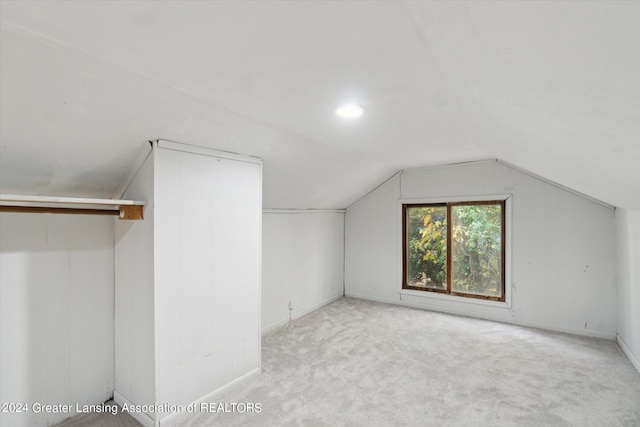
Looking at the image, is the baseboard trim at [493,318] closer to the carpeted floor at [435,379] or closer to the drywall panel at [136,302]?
the carpeted floor at [435,379]

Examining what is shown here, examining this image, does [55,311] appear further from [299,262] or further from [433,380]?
[433,380]

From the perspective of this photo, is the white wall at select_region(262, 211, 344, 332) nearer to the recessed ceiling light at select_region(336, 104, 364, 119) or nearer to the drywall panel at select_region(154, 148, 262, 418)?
the drywall panel at select_region(154, 148, 262, 418)

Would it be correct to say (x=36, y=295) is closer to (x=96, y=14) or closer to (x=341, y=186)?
(x=96, y=14)

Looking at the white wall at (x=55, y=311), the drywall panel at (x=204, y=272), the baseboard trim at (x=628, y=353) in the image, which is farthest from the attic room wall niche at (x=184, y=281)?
the baseboard trim at (x=628, y=353)

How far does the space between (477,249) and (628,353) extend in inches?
63.3

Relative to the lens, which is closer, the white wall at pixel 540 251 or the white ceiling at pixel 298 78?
the white ceiling at pixel 298 78

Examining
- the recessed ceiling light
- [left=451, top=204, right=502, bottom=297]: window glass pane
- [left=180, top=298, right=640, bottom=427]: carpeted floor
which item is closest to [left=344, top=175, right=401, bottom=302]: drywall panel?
[left=451, top=204, right=502, bottom=297]: window glass pane

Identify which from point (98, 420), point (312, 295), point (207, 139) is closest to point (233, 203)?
point (207, 139)

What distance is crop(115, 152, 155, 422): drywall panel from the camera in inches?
73.6

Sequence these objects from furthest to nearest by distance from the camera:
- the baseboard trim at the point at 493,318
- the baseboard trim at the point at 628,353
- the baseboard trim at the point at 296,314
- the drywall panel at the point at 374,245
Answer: the drywall panel at the point at 374,245 → the baseboard trim at the point at 296,314 → the baseboard trim at the point at 493,318 → the baseboard trim at the point at 628,353

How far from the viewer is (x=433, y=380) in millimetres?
2412

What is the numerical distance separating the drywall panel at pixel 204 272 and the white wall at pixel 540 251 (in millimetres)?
2654

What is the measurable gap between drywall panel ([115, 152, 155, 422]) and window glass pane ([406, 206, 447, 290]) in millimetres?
3464

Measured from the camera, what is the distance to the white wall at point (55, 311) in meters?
1.76
